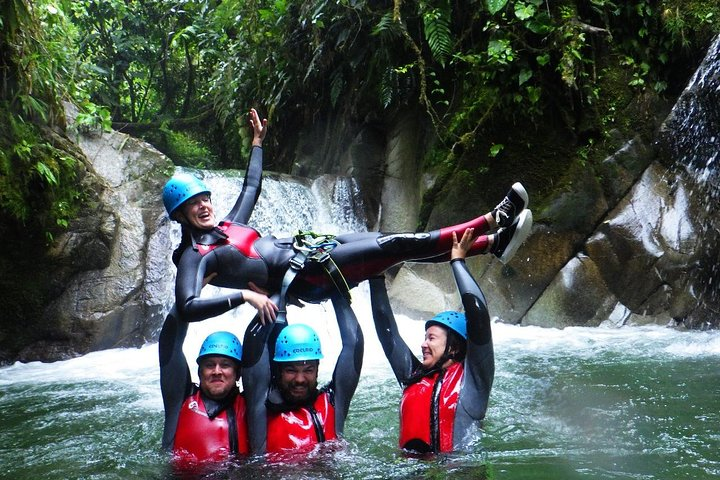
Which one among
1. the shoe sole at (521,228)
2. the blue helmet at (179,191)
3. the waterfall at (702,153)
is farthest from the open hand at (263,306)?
the waterfall at (702,153)

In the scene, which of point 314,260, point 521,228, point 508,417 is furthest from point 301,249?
point 508,417

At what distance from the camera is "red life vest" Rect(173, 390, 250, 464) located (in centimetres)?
339

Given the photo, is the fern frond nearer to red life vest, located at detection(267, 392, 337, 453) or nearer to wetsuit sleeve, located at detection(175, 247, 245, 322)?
wetsuit sleeve, located at detection(175, 247, 245, 322)

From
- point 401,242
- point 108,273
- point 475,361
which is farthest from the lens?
point 108,273

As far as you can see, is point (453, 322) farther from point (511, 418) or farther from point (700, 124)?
point (700, 124)

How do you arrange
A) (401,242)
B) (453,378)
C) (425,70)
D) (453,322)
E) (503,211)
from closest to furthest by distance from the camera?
(453,378) < (453,322) < (503,211) < (401,242) < (425,70)

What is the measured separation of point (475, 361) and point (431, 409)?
32 cm

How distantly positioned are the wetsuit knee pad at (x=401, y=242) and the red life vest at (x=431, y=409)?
69cm

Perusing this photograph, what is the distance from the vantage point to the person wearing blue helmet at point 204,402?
3402mm

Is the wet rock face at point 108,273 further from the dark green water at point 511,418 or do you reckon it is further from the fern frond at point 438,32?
the fern frond at point 438,32

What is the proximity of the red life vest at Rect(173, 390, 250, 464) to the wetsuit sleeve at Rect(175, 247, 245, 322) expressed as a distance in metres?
0.48

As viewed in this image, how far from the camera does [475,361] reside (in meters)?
3.35

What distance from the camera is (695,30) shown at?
763 cm

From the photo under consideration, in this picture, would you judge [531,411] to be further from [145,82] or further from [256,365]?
[145,82]
